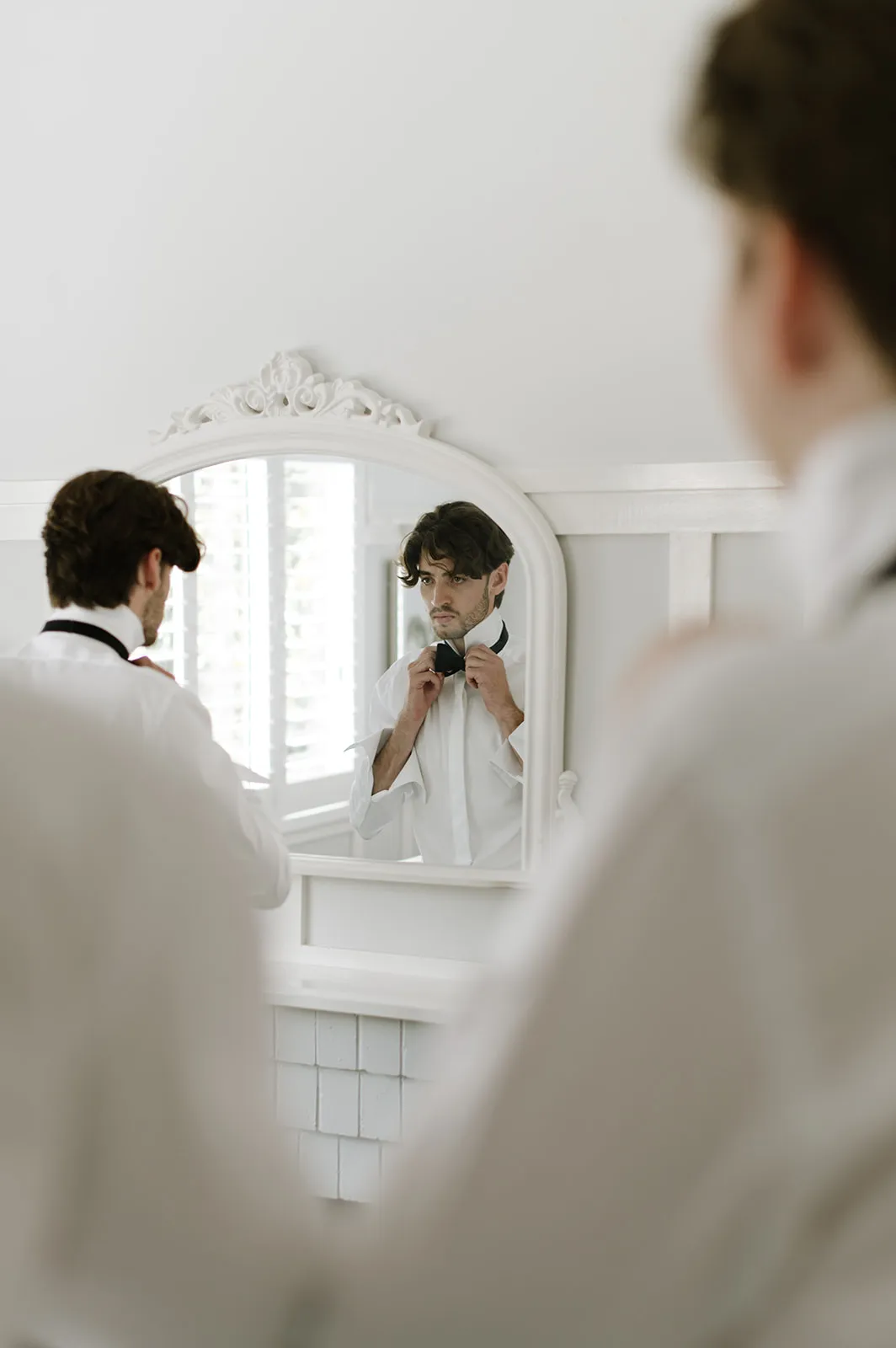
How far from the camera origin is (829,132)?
0.41 m

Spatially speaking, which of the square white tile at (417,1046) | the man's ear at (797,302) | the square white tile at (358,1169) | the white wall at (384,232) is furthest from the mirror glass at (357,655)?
the man's ear at (797,302)

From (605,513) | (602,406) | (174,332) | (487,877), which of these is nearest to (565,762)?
(487,877)

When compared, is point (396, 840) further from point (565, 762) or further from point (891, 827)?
point (891, 827)

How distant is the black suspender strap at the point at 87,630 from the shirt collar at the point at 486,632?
718mm

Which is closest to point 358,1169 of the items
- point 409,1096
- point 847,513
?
point 409,1096

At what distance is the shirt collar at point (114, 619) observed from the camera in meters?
1.74

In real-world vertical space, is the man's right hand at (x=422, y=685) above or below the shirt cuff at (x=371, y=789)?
above

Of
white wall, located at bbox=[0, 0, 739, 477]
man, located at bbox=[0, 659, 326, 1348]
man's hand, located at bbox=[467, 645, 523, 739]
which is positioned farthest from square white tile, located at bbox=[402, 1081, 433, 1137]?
man, located at bbox=[0, 659, 326, 1348]

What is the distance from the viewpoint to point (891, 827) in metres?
0.36

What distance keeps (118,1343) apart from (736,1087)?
231mm

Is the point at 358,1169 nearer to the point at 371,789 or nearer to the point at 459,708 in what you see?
the point at 371,789

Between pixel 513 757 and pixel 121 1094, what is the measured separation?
1858mm

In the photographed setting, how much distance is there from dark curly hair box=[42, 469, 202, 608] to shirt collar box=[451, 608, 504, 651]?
0.65 m

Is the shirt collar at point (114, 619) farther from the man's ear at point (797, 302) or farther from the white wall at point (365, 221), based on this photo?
the man's ear at point (797, 302)
